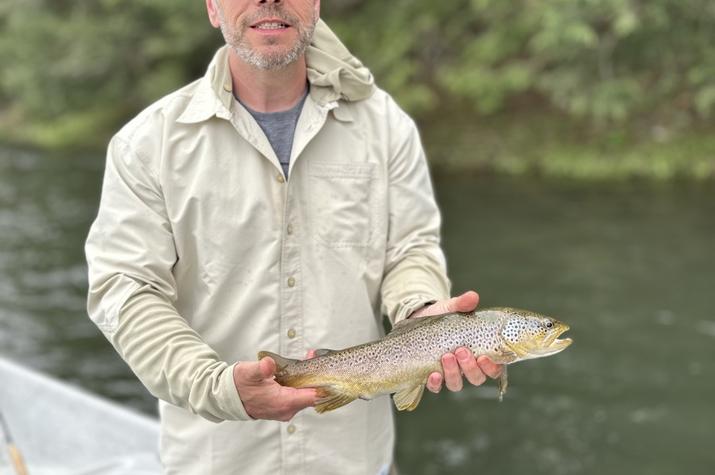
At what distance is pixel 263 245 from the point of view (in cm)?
266

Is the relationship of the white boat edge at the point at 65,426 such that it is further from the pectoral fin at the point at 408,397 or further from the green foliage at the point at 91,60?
the green foliage at the point at 91,60

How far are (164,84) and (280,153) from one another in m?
23.3

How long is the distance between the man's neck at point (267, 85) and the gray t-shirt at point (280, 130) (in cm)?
2

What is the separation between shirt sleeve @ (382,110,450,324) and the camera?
279 cm

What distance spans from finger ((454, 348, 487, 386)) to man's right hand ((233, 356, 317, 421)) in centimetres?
43

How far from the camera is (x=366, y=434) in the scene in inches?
110

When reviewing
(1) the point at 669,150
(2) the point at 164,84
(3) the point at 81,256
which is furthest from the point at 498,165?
(2) the point at 164,84

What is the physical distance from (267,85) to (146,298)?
71 cm

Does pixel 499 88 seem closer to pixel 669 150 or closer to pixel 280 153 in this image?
pixel 669 150

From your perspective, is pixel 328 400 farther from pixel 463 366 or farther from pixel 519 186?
pixel 519 186

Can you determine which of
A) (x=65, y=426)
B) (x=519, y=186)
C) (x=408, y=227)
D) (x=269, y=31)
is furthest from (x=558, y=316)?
(x=269, y=31)

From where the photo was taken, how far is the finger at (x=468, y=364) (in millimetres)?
2488

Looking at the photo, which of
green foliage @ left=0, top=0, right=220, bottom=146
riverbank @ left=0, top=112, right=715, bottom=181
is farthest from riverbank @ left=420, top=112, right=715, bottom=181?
green foliage @ left=0, top=0, right=220, bottom=146

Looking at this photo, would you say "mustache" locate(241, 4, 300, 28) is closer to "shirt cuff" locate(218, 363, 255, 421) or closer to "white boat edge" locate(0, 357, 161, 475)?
"shirt cuff" locate(218, 363, 255, 421)
